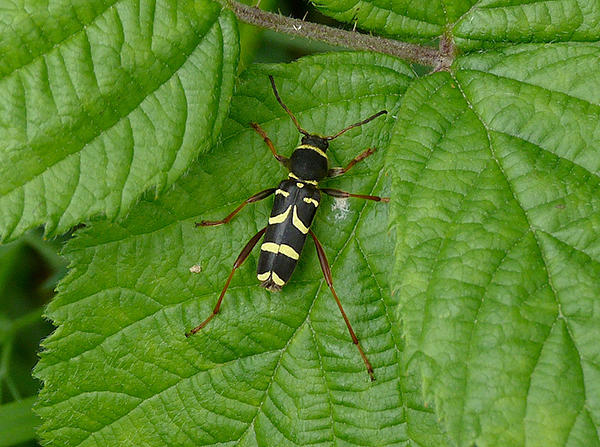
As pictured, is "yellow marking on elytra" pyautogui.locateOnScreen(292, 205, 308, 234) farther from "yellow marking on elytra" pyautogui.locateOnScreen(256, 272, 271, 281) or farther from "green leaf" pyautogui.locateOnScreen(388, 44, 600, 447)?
"green leaf" pyautogui.locateOnScreen(388, 44, 600, 447)

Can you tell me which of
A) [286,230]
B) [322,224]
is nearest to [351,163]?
[322,224]

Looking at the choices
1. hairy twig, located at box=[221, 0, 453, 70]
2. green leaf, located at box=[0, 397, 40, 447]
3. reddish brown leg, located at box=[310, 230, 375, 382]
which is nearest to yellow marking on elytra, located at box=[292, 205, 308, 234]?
reddish brown leg, located at box=[310, 230, 375, 382]

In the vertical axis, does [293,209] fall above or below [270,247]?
above

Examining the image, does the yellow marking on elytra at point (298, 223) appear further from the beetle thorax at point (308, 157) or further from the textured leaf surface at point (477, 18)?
the textured leaf surface at point (477, 18)

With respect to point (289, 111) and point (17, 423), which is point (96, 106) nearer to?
Result: point (289, 111)

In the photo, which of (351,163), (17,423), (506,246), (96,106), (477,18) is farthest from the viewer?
(17,423)

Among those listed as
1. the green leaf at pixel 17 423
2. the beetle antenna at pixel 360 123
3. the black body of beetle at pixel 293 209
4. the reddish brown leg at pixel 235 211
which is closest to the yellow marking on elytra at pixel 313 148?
the black body of beetle at pixel 293 209
